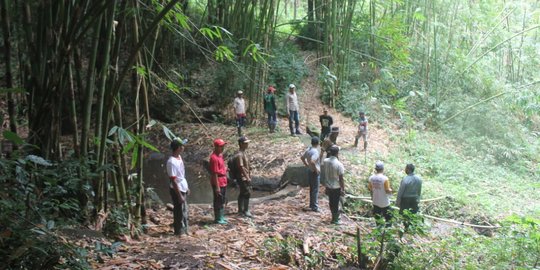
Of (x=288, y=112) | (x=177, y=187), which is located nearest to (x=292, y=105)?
(x=288, y=112)

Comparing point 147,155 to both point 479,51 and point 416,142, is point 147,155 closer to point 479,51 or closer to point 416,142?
point 416,142

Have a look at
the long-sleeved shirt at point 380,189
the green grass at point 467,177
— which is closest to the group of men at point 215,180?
the long-sleeved shirt at point 380,189

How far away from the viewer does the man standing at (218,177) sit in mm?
5832

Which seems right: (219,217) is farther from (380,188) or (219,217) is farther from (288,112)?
(288,112)

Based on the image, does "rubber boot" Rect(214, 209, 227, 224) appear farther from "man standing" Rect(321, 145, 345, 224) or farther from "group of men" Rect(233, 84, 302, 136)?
"group of men" Rect(233, 84, 302, 136)

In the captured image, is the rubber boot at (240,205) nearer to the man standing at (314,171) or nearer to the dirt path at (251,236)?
the dirt path at (251,236)

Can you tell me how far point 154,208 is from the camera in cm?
662

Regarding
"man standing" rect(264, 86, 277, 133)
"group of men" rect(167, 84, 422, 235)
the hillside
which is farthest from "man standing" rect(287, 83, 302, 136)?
"group of men" rect(167, 84, 422, 235)

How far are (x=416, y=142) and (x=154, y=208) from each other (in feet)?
27.6

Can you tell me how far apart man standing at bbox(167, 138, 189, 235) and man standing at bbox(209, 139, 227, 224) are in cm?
54

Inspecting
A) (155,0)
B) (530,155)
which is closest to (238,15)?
(155,0)

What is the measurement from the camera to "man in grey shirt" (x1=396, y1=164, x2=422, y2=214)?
21.1 ft

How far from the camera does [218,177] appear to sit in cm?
595

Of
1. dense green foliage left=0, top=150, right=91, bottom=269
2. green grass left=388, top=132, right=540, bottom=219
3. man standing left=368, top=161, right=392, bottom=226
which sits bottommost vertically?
green grass left=388, top=132, right=540, bottom=219
